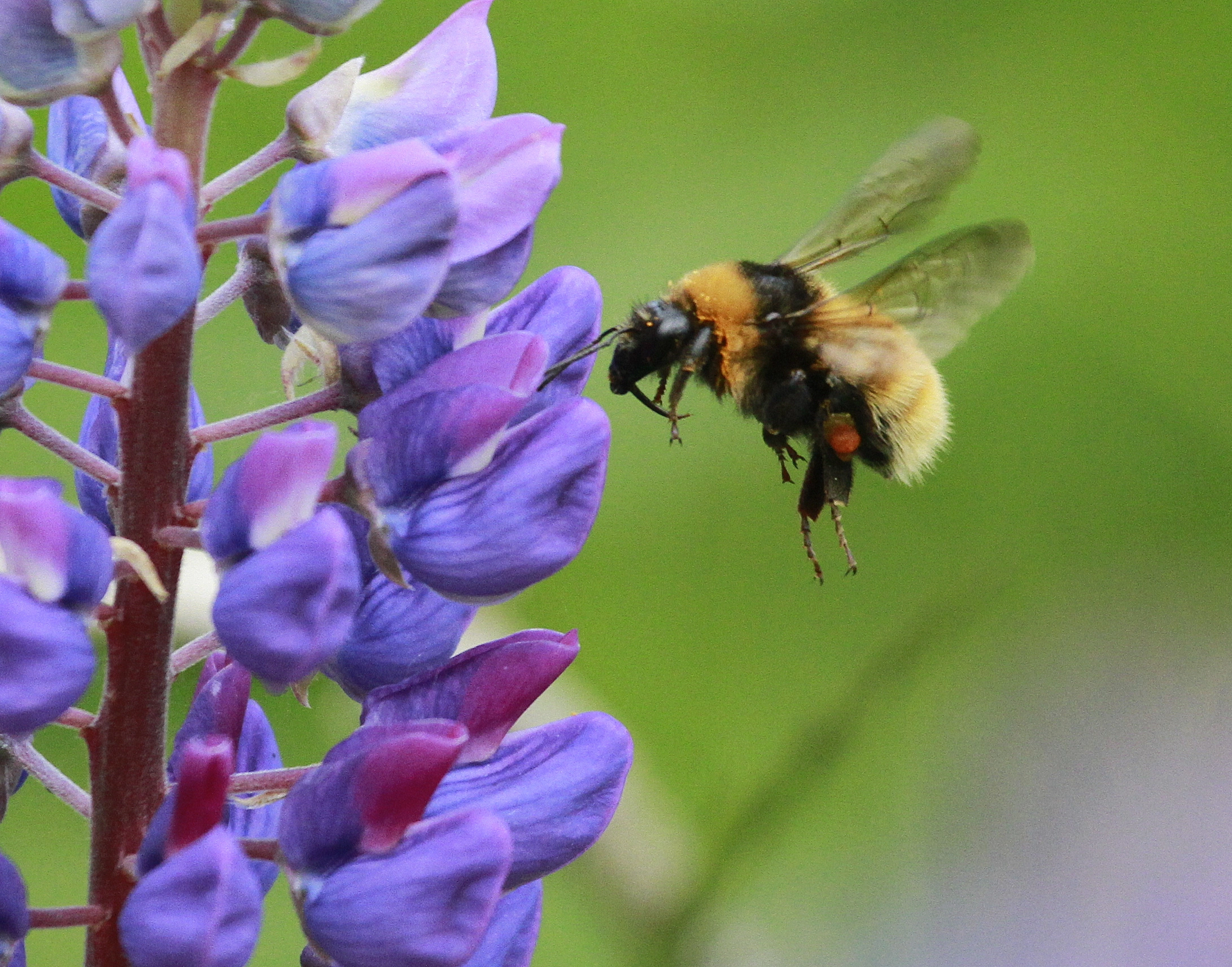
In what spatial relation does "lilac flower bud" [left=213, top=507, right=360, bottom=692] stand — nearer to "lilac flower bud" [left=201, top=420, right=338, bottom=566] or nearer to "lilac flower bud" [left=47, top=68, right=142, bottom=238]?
"lilac flower bud" [left=201, top=420, right=338, bottom=566]

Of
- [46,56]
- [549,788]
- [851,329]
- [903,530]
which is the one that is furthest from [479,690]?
[903,530]

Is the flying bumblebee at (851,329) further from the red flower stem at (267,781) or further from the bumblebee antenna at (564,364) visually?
the red flower stem at (267,781)

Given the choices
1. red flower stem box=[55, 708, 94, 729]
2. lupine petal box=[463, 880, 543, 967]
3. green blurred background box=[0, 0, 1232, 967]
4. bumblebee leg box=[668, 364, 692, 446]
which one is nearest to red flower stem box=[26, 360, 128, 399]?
red flower stem box=[55, 708, 94, 729]

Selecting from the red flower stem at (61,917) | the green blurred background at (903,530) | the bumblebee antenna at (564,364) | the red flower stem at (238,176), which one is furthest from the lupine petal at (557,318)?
the green blurred background at (903,530)

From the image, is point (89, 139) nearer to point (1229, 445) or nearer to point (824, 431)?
point (824, 431)

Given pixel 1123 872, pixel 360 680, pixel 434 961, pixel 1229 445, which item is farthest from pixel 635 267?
pixel 434 961

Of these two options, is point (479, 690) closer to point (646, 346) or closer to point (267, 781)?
point (267, 781)

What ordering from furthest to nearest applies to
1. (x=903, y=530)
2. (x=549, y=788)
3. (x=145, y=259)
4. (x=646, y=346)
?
(x=903, y=530), (x=646, y=346), (x=549, y=788), (x=145, y=259)
